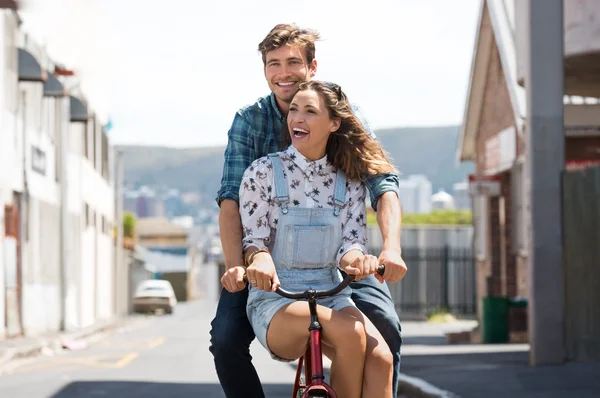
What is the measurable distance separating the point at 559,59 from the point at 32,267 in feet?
60.5

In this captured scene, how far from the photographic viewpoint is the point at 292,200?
4.54 meters

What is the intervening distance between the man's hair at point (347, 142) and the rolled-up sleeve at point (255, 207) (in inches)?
10.2

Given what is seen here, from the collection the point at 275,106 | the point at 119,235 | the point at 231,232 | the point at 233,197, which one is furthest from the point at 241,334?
the point at 119,235

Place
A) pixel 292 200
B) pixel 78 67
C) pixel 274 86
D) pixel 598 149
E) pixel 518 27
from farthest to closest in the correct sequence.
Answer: pixel 78 67 < pixel 598 149 < pixel 518 27 < pixel 274 86 < pixel 292 200

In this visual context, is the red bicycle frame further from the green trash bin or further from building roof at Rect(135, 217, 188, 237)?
building roof at Rect(135, 217, 188, 237)

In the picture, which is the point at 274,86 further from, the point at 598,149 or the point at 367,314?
the point at 598,149

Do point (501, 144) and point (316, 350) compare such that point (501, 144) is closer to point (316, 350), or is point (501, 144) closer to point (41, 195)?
point (41, 195)

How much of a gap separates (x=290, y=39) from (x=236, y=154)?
19.6 inches

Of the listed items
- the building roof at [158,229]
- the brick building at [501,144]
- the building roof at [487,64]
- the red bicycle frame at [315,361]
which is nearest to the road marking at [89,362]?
the brick building at [501,144]

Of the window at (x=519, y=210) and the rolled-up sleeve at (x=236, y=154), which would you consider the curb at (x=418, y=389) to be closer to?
the rolled-up sleeve at (x=236, y=154)

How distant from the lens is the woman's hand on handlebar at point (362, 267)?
4242 mm

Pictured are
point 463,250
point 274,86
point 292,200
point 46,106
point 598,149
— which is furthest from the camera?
point 463,250

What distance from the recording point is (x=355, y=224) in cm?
455

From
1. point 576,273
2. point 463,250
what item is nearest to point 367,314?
point 576,273
